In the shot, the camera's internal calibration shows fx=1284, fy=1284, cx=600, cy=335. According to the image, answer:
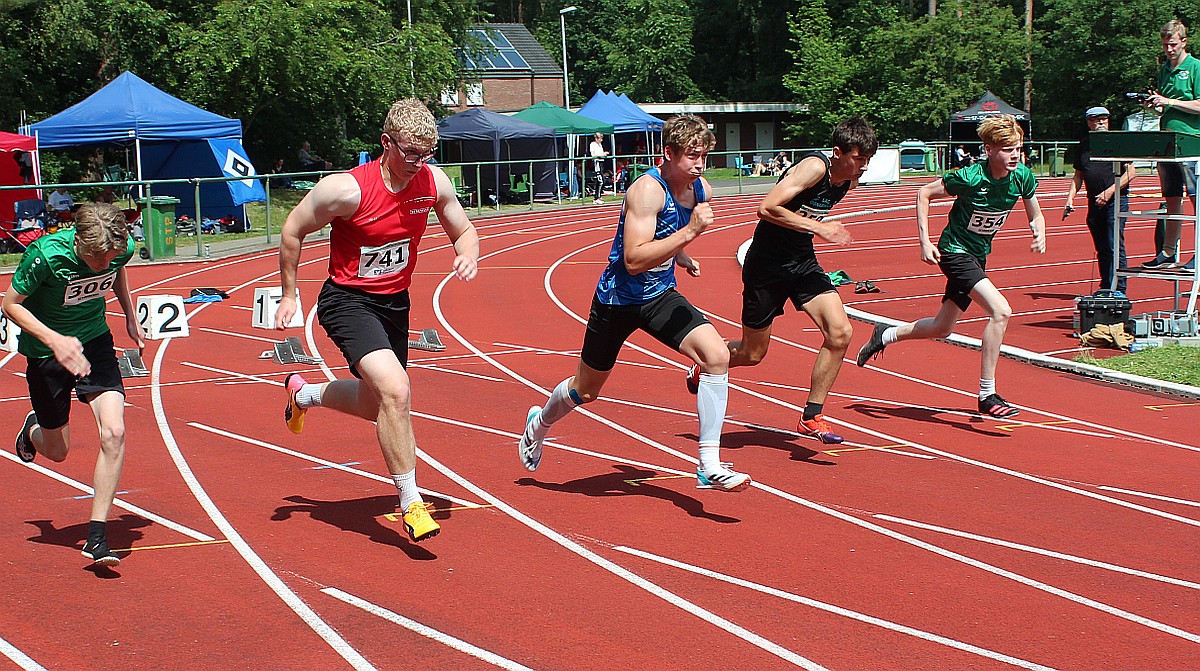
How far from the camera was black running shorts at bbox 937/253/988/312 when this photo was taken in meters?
8.70

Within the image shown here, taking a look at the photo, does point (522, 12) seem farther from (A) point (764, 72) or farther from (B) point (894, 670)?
(B) point (894, 670)

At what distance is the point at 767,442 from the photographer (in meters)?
8.17

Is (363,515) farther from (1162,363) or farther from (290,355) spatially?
(1162,363)

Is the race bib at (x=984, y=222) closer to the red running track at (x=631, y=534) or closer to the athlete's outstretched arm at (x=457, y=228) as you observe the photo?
the red running track at (x=631, y=534)

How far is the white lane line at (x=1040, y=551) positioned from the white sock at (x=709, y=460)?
854 mm

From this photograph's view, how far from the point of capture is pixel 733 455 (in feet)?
25.6

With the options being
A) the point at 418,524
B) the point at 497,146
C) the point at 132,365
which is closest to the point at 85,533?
the point at 418,524

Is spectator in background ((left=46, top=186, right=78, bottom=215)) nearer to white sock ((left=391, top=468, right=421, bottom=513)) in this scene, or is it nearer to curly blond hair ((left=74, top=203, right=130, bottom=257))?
curly blond hair ((left=74, top=203, right=130, bottom=257))

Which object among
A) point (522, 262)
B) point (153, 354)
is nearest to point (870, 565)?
point (153, 354)

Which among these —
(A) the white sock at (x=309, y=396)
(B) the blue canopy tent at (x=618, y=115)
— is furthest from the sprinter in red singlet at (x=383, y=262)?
(B) the blue canopy tent at (x=618, y=115)

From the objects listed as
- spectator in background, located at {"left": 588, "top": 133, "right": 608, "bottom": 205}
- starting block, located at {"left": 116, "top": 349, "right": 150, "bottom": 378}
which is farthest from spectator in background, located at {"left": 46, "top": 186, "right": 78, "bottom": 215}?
spectator in background, located at {"left": 588, "top": 133, "right": 608, "bottom": 205}

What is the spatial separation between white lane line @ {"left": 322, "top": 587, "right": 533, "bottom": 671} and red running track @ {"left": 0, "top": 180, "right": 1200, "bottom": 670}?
15 mm

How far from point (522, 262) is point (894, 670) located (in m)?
16.7

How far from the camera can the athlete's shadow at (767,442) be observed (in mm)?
7754
